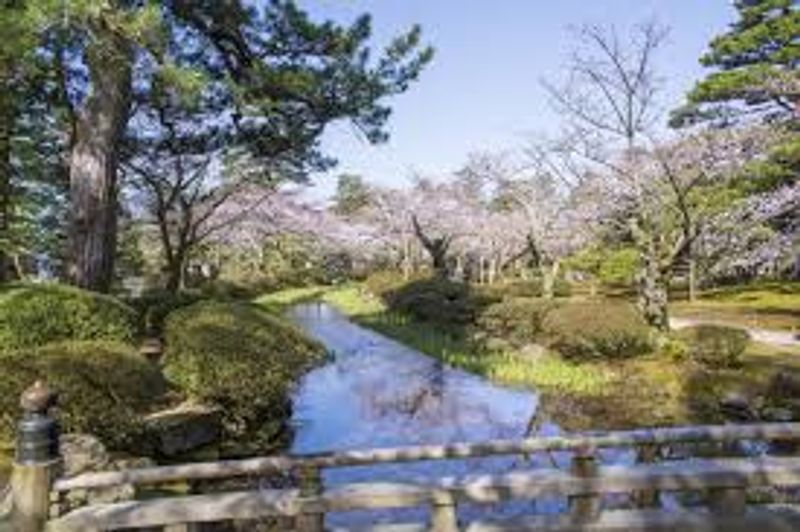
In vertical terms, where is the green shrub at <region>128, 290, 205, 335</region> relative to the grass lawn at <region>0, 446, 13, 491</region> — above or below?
above

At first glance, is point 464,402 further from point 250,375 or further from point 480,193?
point 480,193

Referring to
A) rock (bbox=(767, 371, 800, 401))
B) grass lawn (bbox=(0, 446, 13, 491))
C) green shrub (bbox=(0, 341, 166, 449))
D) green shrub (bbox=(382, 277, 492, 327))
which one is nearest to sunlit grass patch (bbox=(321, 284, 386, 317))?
green shrub (bbox=(382, 277, 492, 327))

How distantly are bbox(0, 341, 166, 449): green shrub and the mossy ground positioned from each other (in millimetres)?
6158

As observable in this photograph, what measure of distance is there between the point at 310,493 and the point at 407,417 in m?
8.30

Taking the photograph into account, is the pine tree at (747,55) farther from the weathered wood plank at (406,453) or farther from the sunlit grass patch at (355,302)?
the weathered wood plank at (406,453)

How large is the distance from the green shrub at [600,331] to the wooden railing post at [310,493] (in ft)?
41.9

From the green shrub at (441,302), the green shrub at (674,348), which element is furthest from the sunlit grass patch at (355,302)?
the green shrub at (674,348)

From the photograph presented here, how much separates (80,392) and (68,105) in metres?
8.86

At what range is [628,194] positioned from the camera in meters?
20.4

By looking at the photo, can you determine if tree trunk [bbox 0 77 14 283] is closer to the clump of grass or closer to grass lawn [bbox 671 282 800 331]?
the clump of grass

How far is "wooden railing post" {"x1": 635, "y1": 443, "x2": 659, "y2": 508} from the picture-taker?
5.20m

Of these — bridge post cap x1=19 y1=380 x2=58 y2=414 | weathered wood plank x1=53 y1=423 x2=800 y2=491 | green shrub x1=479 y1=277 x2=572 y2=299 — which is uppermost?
green shrub x1=479 y1=277 x2=572 y2=299

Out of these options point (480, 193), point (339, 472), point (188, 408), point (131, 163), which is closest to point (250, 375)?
point (188, 408)

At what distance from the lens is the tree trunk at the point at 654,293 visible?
17500mm
